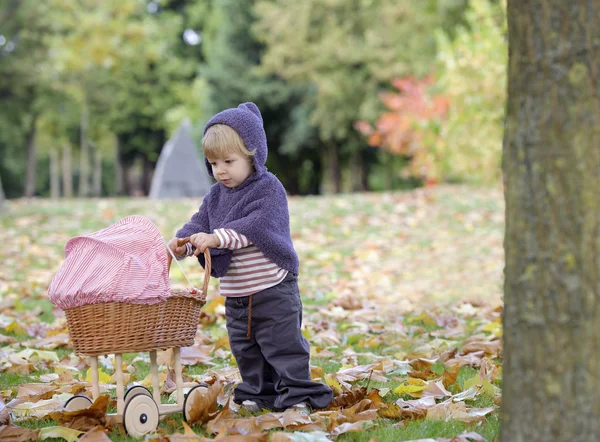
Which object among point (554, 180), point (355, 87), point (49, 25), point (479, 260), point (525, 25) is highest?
point (49, 25)

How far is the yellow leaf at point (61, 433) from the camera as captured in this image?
2809 millimetres

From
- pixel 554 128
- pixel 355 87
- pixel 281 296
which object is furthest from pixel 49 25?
pixel 554 128

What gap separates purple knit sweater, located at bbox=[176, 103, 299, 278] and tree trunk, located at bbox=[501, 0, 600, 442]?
1.31 metres

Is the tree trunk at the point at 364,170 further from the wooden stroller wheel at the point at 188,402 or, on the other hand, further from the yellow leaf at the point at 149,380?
the wooden stroller wheel at the point at 188,402

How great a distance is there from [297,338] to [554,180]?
1599 mm

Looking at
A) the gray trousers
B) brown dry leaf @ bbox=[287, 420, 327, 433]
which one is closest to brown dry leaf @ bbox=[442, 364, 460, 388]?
the gray trousers

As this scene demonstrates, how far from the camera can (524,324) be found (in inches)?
83.4

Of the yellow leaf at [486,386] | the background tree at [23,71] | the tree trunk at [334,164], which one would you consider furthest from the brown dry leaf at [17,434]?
the tree trunk at [334,164]

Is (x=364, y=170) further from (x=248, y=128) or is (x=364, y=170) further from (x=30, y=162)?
(x=248, y=128)

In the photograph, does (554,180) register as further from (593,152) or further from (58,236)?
(58,236)

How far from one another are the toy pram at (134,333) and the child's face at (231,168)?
39 cm

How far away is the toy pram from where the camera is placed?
2881mm

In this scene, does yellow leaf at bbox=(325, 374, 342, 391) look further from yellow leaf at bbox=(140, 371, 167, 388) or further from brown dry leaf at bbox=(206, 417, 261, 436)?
yellow leaf at bbox=(140, 371, 167, 388)

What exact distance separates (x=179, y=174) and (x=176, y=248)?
49.6ft
